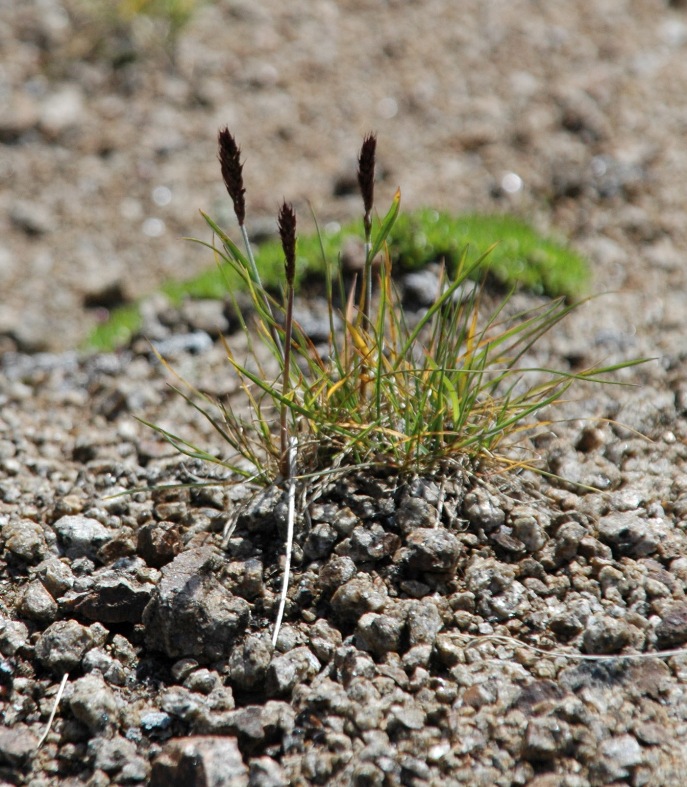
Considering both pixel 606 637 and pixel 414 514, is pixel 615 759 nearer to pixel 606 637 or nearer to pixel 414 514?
pixel 606 637

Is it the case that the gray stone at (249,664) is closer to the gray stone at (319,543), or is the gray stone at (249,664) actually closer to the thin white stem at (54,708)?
the gray stone at (319,543)

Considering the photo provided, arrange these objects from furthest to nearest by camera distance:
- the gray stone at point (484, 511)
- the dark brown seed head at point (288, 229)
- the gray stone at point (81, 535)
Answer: the gray stone at point (81, 535) → the gray stone at point (484, 511) → the dark brown seed head at point (288, 229)

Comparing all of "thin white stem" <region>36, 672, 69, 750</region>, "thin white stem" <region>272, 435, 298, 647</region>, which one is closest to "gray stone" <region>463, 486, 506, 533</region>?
"thin white stem" <region>272, 435, 298, 647</region>

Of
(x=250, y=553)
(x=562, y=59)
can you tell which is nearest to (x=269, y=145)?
(x=562, y=59)

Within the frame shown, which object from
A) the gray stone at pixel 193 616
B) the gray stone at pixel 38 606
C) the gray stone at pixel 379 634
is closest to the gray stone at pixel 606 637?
the gray stone at pixel 379 634

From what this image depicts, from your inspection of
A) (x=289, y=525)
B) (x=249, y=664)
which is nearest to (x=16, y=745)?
(x=249, y=664)

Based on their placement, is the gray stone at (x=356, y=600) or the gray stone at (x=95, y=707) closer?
the gray stone at (x=95, y=707)
